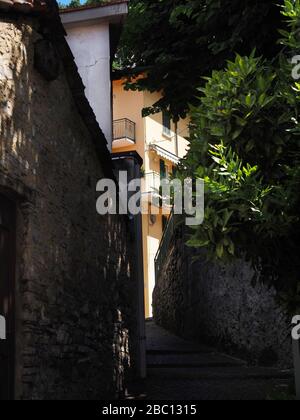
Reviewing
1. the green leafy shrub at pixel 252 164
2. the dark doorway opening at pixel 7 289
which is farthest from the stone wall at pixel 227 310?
the dark doorway opening at pixel 7 289

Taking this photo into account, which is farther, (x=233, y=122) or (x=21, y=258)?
(x=233, y=122)

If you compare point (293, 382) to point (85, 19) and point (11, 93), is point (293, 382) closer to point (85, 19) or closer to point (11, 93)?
point (11, 93)

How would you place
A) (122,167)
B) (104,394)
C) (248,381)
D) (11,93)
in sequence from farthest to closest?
(122,167)
(248,381)
(104,394)
(11,93)

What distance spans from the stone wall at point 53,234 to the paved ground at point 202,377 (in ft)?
3.84

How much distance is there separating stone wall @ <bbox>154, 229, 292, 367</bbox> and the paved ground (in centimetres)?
38

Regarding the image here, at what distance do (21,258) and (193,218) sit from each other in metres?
1.59

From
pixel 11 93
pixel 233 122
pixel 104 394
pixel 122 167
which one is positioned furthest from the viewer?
pixel 122 167

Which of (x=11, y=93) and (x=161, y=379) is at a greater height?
(x=11, y=93)

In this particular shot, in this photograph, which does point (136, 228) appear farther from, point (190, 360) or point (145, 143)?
point (145, 143)

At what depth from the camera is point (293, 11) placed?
5.65 metres

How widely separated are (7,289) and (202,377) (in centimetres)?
556

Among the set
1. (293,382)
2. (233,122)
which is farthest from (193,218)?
(293,382)

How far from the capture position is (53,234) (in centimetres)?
617

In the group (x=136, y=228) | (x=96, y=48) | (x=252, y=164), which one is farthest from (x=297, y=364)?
(x=96, y=48)
